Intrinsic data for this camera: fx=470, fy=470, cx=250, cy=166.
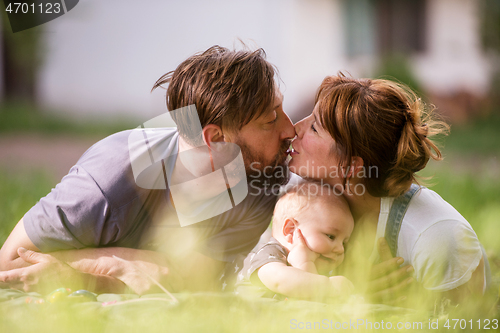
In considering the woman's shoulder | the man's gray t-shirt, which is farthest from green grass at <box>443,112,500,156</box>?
the man's gray t-shirt

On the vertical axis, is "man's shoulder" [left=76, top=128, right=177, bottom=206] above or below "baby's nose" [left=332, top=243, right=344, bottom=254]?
above

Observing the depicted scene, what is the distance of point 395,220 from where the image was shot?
1964mm

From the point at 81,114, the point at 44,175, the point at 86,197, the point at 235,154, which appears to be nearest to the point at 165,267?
the point at 86,197

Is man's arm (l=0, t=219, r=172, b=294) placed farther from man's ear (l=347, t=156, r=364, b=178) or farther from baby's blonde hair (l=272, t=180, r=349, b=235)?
man's ear (l=347, t=156, r=364, b=178)

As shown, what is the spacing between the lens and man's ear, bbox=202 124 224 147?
6.64 ft

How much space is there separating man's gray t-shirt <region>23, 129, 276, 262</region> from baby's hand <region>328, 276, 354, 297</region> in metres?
0.53

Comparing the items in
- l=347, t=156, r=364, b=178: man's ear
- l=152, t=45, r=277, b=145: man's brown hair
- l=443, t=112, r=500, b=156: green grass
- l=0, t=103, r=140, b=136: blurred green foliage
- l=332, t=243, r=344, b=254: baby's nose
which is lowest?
l=443, t=112, r=500, b=156: green grass

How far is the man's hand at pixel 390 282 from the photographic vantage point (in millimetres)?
1836

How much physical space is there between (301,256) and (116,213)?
78 centimetres

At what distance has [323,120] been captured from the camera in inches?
78.5

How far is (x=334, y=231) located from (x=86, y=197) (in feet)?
3.34

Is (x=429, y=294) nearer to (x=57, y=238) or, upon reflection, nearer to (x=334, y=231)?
(x=334, y=231)

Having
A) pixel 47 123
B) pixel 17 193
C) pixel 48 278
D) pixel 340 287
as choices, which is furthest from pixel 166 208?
pixel 47 123

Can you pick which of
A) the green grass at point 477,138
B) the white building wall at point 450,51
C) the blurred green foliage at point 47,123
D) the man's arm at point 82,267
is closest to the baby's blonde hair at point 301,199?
the man's arm at point 82,267
